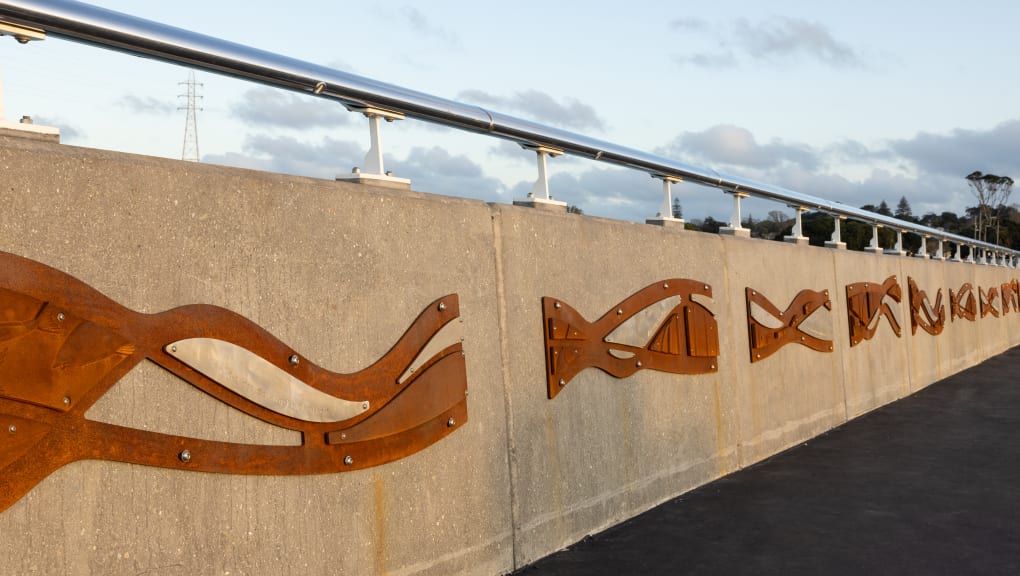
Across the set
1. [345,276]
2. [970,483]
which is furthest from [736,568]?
[970,483]

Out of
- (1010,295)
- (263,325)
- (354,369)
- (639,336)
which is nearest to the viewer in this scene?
(263,325)

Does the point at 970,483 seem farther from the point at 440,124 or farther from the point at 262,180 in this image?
the point at 262,180

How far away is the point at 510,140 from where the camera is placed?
533 centimetres

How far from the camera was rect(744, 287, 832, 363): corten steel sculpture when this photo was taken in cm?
794

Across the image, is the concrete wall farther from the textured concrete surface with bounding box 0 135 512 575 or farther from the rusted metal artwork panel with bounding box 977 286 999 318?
the rusted metal artwork panel with bounding box 977 286 999 318

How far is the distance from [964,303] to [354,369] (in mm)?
15634

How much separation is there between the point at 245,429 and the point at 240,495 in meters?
0.22

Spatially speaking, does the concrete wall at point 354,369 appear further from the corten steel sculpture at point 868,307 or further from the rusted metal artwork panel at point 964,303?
the rusted metal artwork panel at point 964,303

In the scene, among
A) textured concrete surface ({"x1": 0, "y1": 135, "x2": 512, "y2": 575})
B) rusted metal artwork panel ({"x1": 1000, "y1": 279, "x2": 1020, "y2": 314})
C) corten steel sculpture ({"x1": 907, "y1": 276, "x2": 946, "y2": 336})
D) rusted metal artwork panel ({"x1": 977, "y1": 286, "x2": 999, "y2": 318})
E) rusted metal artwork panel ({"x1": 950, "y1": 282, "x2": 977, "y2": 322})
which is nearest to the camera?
textured concrete surface ({"x1": 0, "y1": 135, "x2": 512, "y2": 575})

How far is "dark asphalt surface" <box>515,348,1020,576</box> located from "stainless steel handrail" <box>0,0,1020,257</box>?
214 centimetres

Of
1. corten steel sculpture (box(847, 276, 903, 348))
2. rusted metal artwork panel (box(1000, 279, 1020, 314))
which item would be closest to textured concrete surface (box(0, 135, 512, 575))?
corten steel sculpture (box(847, 276, 903, 348))

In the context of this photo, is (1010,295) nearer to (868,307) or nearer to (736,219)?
(868,307)

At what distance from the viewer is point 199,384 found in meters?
3.42

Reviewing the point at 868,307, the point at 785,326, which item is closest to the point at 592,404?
the point at 785,326
